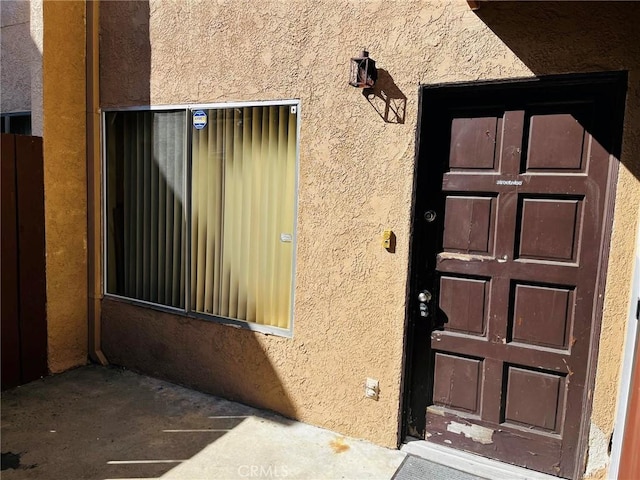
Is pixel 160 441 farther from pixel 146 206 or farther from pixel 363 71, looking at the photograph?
pixel 363 71

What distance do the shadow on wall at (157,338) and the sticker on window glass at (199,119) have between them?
0.51 ft

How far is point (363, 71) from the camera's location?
311 centimetres

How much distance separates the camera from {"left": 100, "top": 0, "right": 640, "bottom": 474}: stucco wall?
8.65 ft

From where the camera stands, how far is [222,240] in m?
4.01

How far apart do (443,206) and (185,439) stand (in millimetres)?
2540

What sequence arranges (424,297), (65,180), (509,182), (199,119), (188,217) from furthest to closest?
(65,180), (188,217), (199,119), (424,297), (509,182)

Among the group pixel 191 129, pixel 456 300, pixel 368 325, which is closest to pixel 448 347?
pixel 456 300

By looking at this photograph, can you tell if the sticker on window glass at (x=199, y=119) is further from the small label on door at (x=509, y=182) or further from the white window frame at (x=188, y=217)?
the small label on door at (x=509, y=182)

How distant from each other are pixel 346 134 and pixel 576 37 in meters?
1.50

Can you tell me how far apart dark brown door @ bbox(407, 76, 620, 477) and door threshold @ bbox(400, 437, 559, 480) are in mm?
51

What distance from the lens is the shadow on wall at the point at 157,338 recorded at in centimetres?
384

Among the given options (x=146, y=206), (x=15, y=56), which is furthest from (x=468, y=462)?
(x=15, y=56)

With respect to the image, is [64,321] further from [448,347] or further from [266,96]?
[448,347]

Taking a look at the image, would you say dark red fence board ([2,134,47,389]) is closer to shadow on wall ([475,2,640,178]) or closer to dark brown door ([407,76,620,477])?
dark brown door ([407,76,620,477])
